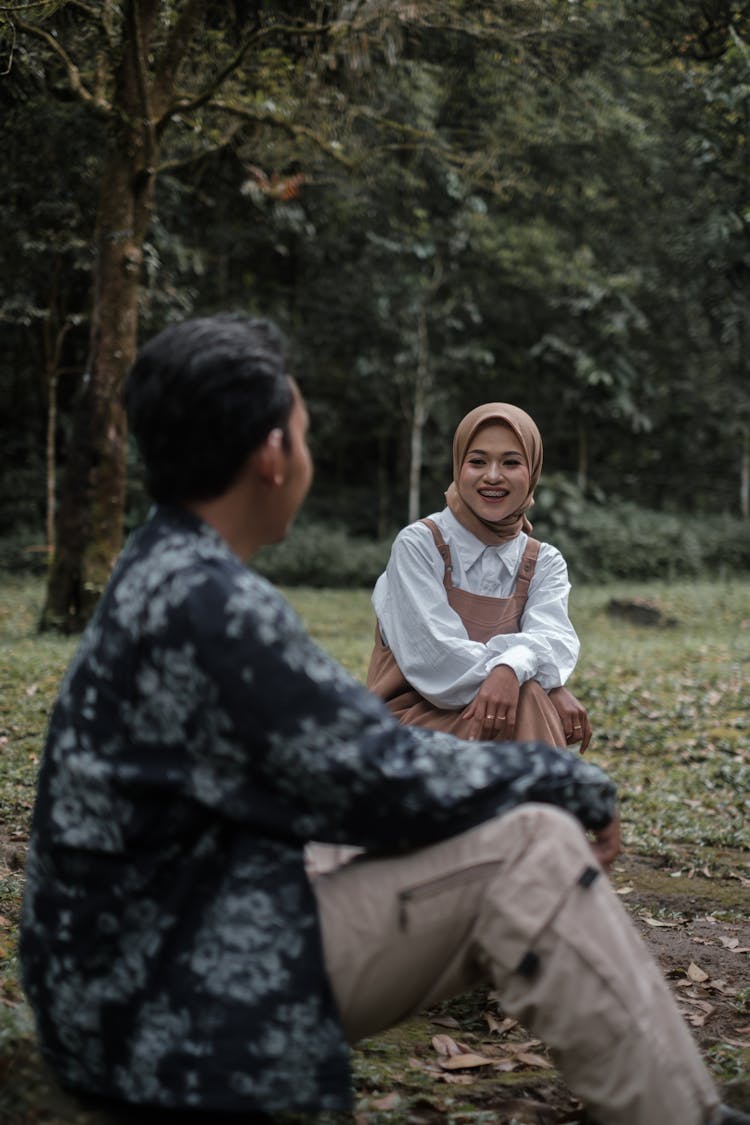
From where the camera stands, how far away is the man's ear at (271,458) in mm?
2064

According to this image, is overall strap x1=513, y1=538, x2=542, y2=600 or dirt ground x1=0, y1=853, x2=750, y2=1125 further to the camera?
overall strap x1=513, y1=538, x2=542, y2=600

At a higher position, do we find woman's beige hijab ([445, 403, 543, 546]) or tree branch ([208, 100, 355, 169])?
tree branch ([208, 100, 355, 169])

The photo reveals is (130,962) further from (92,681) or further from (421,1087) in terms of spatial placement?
(421,1087)

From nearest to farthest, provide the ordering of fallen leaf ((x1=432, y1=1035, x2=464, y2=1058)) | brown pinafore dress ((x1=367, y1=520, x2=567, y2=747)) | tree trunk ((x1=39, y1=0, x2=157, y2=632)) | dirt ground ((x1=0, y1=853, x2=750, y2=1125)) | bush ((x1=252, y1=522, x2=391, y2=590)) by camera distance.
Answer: dirt ground ((x1=0, y1=853, x2=750, y2=1125)) < fallen leaf ((x1=432, y1=1035, x2=464, y2=1058)) < brown pinafore dress ((x1=367, y1=520, x2=567, y2=747)) < tree trunk ((x1=39, y1=0, x2=157, y2=632)) < bush ((x1=252, y1=522, x2=391, y2=590))

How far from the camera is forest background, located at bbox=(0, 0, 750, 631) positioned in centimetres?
973

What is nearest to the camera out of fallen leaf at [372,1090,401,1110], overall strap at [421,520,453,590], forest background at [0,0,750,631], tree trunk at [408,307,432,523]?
fallen leaf at [372,1090,401,1110]

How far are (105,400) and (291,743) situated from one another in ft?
31.3

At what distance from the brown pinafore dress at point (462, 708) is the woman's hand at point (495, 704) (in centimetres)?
6

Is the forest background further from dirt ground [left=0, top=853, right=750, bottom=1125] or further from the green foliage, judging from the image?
dirt ground [left=0, top=853, right=750, bottom=1125]

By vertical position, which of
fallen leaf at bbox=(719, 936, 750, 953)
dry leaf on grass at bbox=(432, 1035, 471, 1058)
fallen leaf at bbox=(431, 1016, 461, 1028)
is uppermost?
dry leaf on grass at bbox=(432, 1035, 471, 1058)

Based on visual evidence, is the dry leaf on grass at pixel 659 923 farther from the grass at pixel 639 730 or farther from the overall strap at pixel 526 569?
the overall strap at pixel 526 569

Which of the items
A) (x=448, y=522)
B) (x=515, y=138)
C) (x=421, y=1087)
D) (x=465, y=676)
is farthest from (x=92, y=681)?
(x=515, y=138)

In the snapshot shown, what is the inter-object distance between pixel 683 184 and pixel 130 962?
1816 cm

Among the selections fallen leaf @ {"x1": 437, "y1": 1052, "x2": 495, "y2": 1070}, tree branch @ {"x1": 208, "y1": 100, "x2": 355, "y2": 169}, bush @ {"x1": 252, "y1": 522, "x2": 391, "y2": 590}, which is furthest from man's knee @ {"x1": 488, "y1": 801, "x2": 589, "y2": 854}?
bush @ {"x1": 252, "y1": 522, "x2": 391, "y2": 590}
